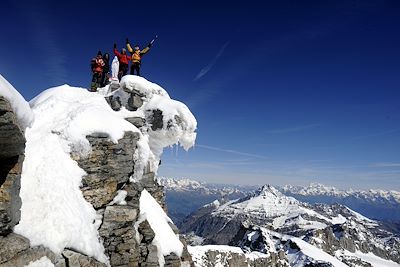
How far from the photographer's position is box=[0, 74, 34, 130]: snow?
15752 millimetres

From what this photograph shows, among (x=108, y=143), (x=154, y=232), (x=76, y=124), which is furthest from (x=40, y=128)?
(x=154, y=232)

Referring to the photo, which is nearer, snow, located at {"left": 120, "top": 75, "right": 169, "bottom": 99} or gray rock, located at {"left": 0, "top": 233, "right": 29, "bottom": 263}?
gray rock, located at {"left": 0, "top": 233, "right": 29, "bottom": 263}

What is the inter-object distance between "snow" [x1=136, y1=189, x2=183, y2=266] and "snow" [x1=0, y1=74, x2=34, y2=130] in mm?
12058

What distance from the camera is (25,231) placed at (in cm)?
1811

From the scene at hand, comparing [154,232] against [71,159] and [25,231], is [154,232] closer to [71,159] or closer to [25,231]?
[71,159]

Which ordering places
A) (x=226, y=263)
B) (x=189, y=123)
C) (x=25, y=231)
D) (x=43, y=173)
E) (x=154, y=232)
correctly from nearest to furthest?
(x=25, y=231), (x=43, y=173), (x=154, y=232), (x=189, y=123), (x=226, y=263)

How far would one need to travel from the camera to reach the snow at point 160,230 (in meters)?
28.2

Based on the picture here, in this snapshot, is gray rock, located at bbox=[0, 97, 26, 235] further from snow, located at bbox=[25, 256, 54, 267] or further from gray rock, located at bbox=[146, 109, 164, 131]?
gray rock, located at bbox=[146, 109, 164, 131]

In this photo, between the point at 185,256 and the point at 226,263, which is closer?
the point at 185,256

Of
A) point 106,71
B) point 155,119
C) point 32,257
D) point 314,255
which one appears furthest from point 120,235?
point 314,255

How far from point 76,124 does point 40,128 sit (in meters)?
→ 2.32

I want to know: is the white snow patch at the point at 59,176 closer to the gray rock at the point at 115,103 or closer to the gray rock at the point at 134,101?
the gray rock at the point at 115,103

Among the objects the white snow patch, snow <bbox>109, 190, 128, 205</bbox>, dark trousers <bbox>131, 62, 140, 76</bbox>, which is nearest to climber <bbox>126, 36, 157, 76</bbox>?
dark trousers <bbox>131, 62, 140, 76</bbox>

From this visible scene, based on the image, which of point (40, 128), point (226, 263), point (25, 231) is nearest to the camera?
point (25, 231)
